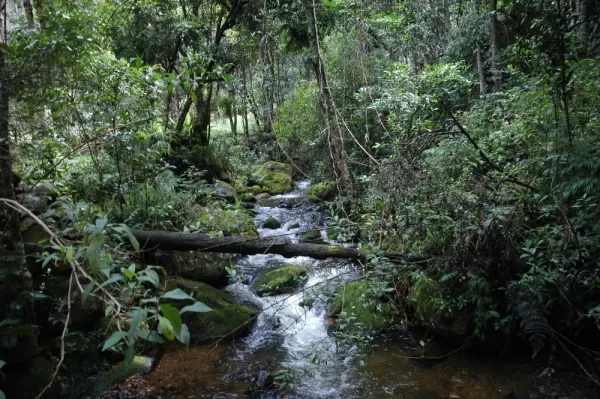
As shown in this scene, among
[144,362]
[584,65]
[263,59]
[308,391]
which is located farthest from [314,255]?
[263,59]

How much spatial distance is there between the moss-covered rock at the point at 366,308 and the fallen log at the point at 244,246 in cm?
61

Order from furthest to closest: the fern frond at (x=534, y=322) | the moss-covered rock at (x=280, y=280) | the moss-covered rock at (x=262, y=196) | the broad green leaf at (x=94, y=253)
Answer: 1. the moss-covered rock at (x=262, y=196)
2. the moss-covered rock at (x=280, y=280)
3. the fern frond at (x=534, y=322)
4. the broad green leaf at (x=94, y=253)

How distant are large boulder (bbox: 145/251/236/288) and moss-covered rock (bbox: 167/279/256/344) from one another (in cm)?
26

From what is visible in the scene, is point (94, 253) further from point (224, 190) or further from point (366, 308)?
point (224, 190)

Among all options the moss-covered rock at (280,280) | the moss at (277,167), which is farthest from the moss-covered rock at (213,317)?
the moss at (277,167)

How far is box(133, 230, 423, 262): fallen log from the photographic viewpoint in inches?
211

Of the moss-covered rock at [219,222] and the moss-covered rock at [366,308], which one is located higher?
the moss-covered rock at [219,222]

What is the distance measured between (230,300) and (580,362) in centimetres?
486

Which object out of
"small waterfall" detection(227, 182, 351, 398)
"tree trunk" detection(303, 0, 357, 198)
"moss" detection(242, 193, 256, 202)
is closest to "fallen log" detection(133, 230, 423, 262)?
"small waterfall" detection(227, 182, 351, 398)

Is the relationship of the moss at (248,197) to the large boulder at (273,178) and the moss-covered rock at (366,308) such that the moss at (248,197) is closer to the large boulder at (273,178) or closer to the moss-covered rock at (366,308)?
the large boulder at (273,178)

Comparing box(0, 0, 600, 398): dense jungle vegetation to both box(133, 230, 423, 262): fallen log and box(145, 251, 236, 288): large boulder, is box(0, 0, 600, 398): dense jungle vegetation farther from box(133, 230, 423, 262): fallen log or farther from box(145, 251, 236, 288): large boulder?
box(133, 230, 423, 262): fallen log

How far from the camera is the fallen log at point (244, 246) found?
17.6 feet

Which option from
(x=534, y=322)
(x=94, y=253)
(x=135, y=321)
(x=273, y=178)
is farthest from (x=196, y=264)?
(x=273, y=178)

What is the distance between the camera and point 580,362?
4.30m
